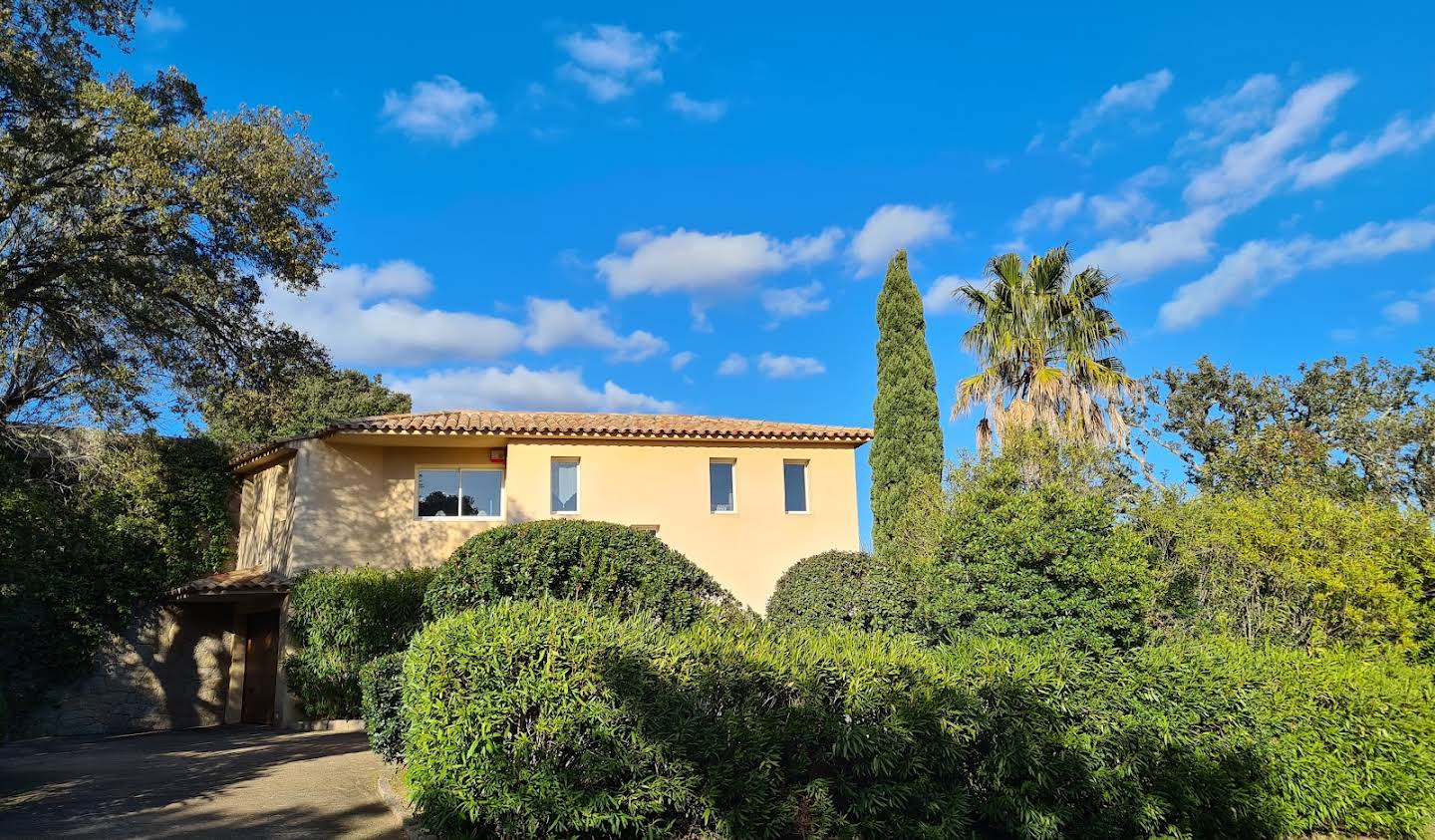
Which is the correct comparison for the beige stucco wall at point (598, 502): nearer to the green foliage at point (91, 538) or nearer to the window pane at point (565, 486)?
the window pane at point (565, 486)

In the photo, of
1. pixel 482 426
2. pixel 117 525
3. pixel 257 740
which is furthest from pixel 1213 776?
pixel 117 525

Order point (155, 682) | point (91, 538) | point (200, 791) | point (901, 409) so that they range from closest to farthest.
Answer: point (200, 791)
point (91, 538)
point (155, 682)
point (901, 409)

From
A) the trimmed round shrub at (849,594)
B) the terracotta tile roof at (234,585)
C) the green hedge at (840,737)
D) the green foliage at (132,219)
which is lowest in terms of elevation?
the green hedge at (840,737)

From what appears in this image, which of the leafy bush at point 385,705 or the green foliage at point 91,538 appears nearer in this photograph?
the leafy bush at point 385,705

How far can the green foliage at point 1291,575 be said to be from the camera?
1146cm

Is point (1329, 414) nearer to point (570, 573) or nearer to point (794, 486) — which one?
point (794, 486)

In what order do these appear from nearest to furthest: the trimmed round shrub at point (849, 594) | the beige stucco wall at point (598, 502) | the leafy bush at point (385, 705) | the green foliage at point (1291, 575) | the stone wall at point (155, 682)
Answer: the leafy bush at point (385, 705) < the green foliage at point (1291, 575) < the trimmed round shrub at point (849, 594) < the stone wall at point (155, 682) < the beige stucco wall at point (598, 502)

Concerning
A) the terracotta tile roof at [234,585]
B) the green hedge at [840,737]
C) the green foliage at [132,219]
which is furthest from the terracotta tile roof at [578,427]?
the green hedge at [840,737]

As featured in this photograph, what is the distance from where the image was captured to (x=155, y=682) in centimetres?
1922

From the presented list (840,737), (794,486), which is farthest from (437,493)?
(840,737)

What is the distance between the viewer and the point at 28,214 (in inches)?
425

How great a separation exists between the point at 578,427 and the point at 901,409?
8.34 metres

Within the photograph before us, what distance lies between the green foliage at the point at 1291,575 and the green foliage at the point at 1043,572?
217 cm

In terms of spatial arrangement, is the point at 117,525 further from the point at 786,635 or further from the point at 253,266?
the point at 786,635
